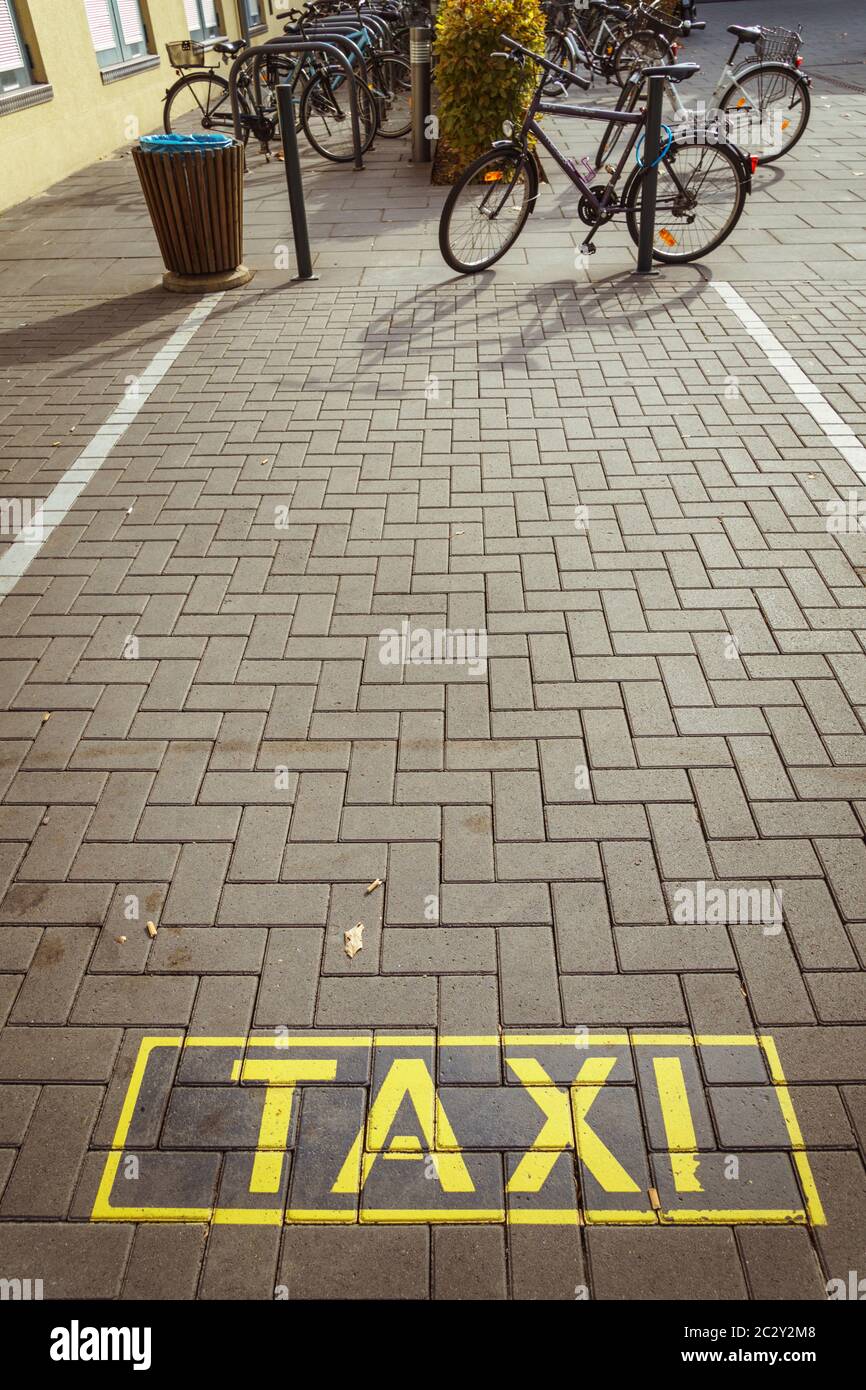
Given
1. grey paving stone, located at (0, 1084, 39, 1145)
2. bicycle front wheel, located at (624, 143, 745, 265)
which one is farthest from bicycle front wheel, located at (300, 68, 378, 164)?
grey paving stone, located at (0, 1084, 39, 1145)

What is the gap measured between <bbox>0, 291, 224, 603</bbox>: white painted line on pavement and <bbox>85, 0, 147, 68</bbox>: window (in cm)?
737

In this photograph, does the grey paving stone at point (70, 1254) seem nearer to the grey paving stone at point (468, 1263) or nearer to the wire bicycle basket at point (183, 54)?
the grey paving stone at point (468, 1263)

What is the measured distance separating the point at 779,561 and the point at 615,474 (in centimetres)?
115

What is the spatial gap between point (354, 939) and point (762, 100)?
12.0m

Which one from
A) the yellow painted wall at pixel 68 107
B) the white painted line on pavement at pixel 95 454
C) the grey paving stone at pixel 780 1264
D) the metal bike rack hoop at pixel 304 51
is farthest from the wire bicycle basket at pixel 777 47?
the grey paving stone at pixel 780 1264

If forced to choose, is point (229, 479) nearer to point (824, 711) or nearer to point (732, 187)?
point (824, 711)

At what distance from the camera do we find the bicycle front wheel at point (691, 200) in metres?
7.68

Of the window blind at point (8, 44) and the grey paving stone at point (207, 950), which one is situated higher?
the window blind at point (8, 44)

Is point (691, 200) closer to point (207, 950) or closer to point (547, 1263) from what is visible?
point (207, 950)

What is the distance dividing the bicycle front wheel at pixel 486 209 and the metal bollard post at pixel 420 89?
12.8 ft

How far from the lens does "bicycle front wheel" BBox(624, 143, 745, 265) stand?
7684mm

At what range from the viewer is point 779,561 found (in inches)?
181

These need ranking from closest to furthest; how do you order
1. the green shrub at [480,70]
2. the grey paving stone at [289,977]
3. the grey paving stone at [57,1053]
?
the grey paving stone at [57,1053]
the grey paving stone at [289,977]
the green shrub at [480,70]
